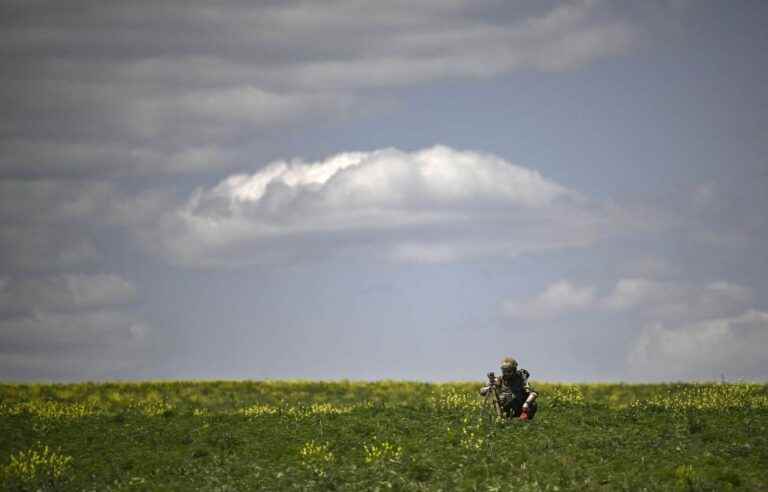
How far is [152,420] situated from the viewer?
40094 millimetres

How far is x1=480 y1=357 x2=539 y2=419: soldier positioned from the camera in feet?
116

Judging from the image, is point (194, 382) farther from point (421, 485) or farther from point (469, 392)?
point (421, 485)

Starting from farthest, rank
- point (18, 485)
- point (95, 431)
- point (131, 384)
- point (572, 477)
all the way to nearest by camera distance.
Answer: point (131, 384), point (95, 431), point (18, 485), point (572, 477)

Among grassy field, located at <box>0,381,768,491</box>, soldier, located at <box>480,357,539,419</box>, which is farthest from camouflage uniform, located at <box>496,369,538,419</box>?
grassy field, located at <box>0,381,768,491</box>

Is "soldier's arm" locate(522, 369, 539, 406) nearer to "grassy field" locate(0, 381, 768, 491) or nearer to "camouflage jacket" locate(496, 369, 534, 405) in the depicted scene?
"camouflage jacket" locate(496, 369, 534, 405)

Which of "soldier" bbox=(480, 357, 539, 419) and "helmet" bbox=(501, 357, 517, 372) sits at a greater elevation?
"helmet" bbox=(501, 357, 517, 372)

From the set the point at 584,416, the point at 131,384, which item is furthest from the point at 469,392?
the point at 131,384

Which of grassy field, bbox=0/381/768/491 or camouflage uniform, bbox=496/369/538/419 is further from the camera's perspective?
camouflage uniform, bbox=496/369/538/419

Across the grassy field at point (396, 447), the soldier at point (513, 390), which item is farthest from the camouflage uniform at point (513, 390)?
the grassy field at point (396, 447)

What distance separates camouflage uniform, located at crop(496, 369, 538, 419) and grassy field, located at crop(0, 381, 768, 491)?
981 millimetres

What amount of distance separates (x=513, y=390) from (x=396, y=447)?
22.3ft

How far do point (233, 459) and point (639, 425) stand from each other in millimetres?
15505

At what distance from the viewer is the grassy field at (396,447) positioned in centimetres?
2670

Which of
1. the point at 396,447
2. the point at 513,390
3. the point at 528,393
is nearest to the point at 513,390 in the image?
the point at 513,390
